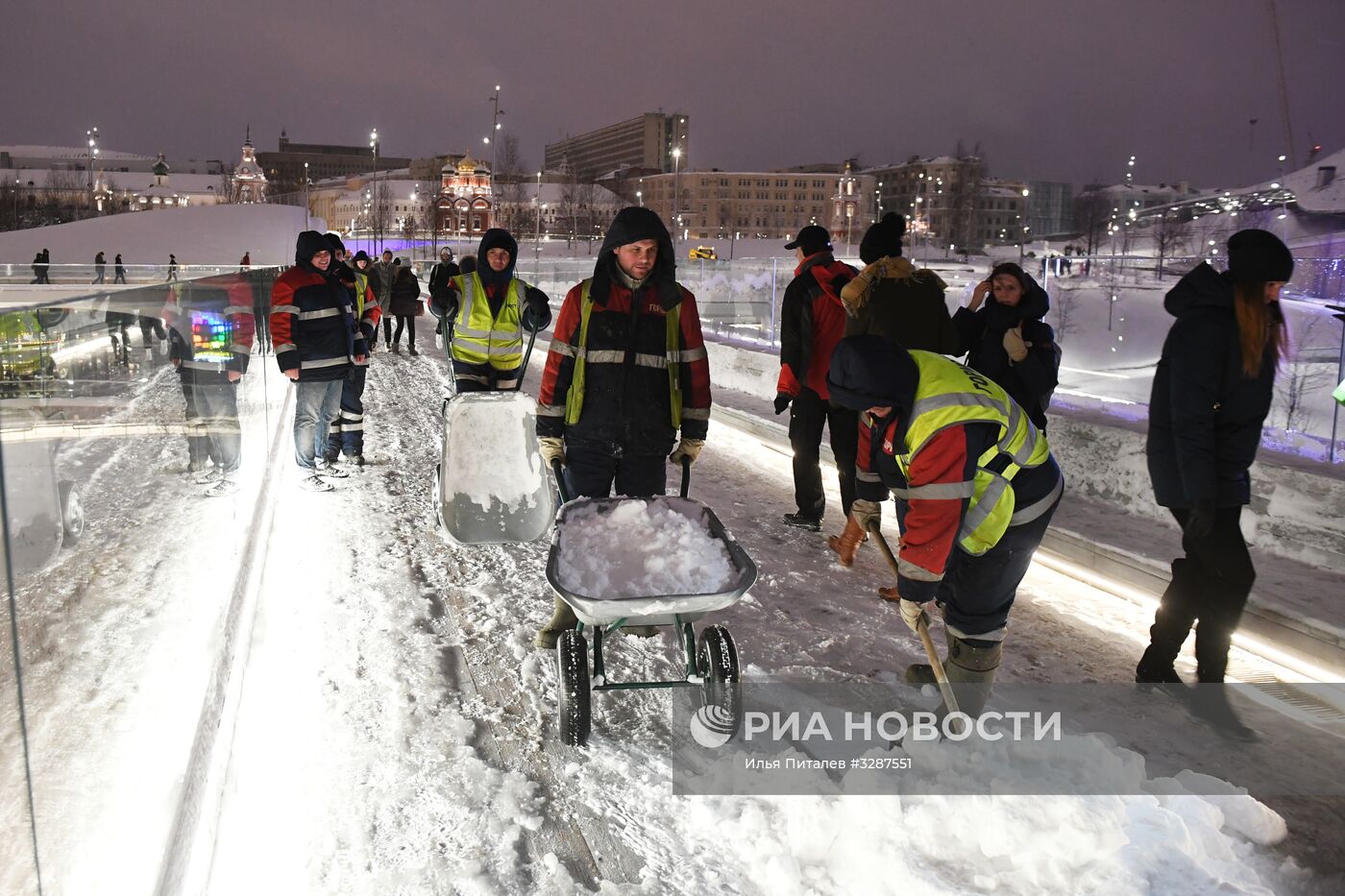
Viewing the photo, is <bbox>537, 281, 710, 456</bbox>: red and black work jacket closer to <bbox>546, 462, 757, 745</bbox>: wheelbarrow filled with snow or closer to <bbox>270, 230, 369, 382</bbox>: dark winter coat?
<bbox>546, 462, 757, 745</bbox>: wheelbarrow filled with snow

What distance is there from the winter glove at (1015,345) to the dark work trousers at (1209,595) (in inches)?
55.9

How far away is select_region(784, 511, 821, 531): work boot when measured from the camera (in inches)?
271

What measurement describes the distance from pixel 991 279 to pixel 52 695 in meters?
4.91

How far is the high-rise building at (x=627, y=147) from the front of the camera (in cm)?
14212

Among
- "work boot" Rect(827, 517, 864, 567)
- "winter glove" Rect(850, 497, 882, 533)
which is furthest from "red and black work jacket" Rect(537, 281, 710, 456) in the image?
"work boot" Rect(827, 517, 864, 567)

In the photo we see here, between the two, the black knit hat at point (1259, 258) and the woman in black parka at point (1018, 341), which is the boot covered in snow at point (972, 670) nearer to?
the black knit hat at point (1259, 258)

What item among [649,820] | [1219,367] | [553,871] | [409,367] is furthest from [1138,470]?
[409,367]

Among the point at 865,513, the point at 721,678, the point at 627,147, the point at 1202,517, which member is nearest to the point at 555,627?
the point at 721,678

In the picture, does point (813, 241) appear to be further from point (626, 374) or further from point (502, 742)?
point (502, 742)

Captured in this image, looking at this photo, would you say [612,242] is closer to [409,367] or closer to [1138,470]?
[1138,470]

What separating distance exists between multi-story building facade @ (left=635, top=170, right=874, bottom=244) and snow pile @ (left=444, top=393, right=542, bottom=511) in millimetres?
115554

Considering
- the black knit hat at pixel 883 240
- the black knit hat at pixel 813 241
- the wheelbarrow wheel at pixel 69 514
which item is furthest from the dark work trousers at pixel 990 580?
the black knit hat at pixel 813 241

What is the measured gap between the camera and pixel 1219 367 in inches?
153

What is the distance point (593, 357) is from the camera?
14.5ft
